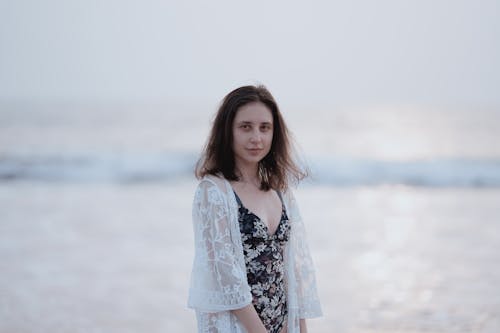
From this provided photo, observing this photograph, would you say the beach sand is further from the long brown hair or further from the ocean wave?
the ocean wave

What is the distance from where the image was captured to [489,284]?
610 centimetres

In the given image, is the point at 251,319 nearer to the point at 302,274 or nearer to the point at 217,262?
the point at 217,262

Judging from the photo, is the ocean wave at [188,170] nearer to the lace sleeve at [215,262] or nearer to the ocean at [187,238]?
the ocean at [187,238]

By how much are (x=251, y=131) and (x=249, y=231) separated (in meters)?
0.32

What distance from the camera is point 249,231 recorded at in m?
2.01

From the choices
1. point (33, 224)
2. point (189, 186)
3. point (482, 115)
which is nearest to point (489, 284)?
point (33, 224)

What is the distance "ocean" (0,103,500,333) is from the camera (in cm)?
522

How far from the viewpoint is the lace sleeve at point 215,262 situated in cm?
193

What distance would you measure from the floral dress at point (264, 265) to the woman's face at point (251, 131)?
0.50ft

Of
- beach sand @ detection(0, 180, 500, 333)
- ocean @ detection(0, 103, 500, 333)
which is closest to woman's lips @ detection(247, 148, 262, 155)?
ocean @ detection(0, 103, 500, 333)

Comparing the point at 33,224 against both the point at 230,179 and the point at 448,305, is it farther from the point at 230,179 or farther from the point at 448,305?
the point at 230,179

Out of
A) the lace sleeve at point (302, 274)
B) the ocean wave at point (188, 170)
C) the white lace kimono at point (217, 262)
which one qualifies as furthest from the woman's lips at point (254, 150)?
the ocean wave at point (188, 170)

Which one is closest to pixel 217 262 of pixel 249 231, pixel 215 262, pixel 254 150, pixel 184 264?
pixel 215 262

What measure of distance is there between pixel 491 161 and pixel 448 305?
14.4 m
